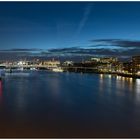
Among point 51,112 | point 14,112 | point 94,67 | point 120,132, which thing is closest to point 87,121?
point 120,132

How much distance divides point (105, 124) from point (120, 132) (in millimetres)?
500

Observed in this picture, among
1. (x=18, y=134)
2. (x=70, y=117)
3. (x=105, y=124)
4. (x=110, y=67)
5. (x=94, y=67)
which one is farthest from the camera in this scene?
(x=94, y=67)

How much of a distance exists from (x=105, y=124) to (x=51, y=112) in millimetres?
1537

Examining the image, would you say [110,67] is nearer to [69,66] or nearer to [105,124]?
[69,66]

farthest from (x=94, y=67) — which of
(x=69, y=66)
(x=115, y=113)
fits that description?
(x=115, y=113)

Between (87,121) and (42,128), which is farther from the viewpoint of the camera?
(87,121)

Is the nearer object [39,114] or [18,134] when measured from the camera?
[18,134]

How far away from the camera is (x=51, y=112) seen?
6031mm

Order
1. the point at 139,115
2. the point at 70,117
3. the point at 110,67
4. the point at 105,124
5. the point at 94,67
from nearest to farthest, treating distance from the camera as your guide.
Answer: the point at 105,124 < the point at 70,117 < the point at 139,115 < the point at 110,67 < the point at 94,67

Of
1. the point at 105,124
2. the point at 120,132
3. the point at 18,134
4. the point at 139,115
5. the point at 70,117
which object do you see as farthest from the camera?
the point at 139,115

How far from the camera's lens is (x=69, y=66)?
43156 mm

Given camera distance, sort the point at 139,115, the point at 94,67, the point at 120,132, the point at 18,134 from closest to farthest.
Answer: the point at 18,134 < the point at 120,132 < the point at 139,115 < the point at 94,67

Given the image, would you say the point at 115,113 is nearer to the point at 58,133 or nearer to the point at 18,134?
the point at 58,133

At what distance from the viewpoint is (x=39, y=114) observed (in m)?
5.71
